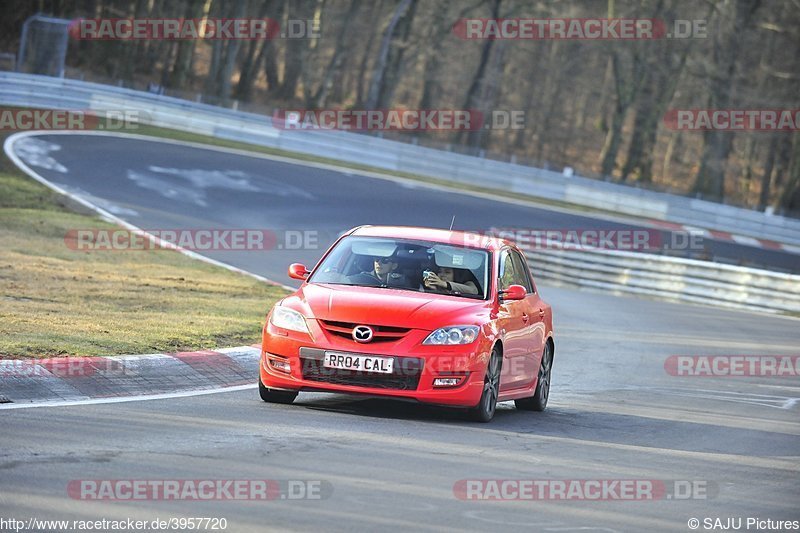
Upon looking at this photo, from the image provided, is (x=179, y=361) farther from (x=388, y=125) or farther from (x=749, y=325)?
(x=388, y=125)

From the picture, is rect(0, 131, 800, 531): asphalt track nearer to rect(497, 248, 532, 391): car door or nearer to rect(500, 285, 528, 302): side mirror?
rect(497, 248, 532, 391): car door

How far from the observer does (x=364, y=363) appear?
981cm

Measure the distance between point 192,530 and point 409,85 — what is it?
8658 cm

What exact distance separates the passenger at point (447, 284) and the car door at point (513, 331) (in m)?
0.29

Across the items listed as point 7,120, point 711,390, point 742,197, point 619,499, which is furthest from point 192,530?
point 742,197

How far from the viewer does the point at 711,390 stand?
14883 millimetres

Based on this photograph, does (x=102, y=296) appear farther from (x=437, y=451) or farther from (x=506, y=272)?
(x=437, y=451)

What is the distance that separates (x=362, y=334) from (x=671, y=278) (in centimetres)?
2012

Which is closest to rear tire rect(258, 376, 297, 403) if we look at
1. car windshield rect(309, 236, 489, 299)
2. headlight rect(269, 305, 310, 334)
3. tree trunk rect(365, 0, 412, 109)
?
headlight rect(269, 305, 310, 334)

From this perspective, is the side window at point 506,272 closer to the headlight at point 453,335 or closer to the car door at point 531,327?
the car door at point 531,327

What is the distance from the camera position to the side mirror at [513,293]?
10.8 metres

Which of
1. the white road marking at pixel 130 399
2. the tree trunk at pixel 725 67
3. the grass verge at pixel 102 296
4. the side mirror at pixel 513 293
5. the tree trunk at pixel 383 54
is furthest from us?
the tree trunk at pixel 383 54

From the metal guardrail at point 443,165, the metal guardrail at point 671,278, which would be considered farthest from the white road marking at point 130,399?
the metal guardrail at point 443,165

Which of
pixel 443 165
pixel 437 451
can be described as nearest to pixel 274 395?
pixel 437 451
